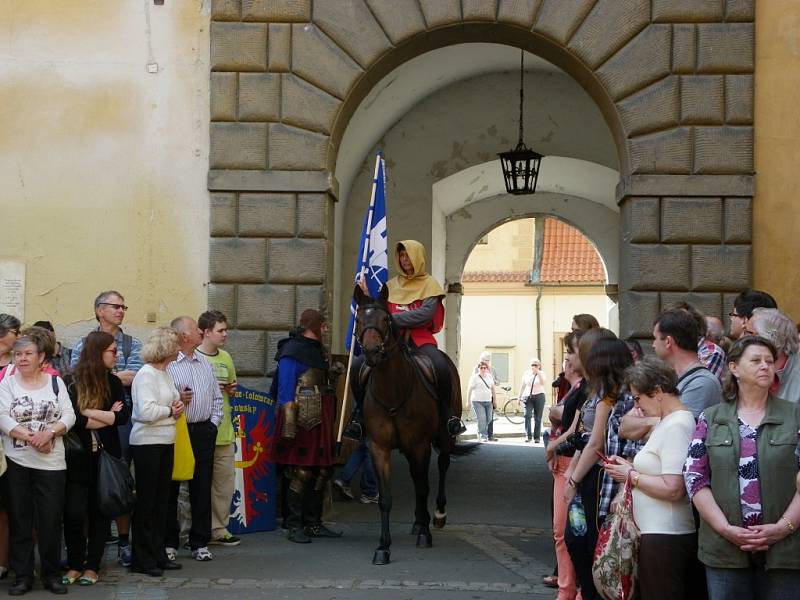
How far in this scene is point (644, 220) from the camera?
10.4m

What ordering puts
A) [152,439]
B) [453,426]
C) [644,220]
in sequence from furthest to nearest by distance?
1. [644,220]
2. [453,426]
3. [152,439]

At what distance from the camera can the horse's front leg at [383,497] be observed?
28.8 feet

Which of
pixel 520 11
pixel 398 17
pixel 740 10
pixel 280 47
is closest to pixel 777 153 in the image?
pixel 740 10

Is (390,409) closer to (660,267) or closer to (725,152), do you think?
(660,267)

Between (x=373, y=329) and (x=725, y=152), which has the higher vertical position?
(x=725, y=152)

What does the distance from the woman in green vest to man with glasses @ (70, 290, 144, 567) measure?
4.55 meters

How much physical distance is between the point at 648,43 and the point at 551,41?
0.84 m

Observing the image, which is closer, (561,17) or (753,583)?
(753,583)

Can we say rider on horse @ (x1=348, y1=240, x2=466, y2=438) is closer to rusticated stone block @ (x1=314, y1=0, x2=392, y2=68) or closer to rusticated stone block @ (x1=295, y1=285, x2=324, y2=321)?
rusticated stone block @ (x1=295, y1=285, x2=324, y2=321)

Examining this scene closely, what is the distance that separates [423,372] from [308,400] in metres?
0.94

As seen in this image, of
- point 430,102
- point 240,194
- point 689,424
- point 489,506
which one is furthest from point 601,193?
point 689,424

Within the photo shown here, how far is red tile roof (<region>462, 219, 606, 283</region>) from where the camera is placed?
38062 millimetres

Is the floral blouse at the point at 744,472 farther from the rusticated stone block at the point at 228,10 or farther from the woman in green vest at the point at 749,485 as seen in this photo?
the rusticated stone block at the point at 228,10

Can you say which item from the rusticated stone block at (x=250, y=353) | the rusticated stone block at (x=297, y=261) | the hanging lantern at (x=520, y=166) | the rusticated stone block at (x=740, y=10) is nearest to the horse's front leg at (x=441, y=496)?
the rusticated stone block at (x=250, y=353)
